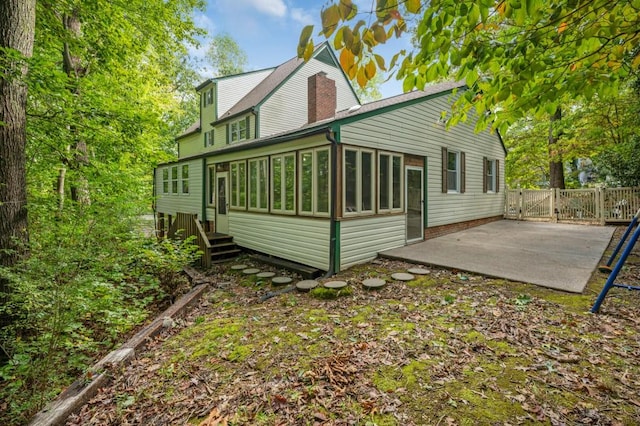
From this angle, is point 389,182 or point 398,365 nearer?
point 398,365

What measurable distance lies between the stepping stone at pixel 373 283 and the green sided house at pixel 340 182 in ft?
3.31

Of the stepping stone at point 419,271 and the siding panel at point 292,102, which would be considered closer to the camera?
the stepping stone at point 419,271

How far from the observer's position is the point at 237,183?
31.7 feet

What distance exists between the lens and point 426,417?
239 centimetres

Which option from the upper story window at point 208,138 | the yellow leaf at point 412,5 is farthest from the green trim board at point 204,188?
the yellow leaf at point 412,5

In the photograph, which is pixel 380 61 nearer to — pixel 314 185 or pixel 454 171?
pixel 314 185

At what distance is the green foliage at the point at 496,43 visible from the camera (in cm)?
164

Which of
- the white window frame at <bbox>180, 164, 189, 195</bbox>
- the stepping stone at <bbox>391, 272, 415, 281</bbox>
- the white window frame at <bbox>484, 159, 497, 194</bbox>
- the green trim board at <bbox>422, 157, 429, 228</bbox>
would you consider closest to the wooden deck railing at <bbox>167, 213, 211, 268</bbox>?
the white window frame at <bbox>180, 164, 189, 195</bbox>

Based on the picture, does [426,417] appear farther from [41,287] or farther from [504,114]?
[41,287]

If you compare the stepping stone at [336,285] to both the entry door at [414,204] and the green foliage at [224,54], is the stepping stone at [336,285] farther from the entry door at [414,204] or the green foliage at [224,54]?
the green foliage at [224,54]

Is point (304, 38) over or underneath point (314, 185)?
over

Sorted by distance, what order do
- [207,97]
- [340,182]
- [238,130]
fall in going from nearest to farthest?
[340,182]
[238,130]
[207,97]

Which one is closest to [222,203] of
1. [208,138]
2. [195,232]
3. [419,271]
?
[195,232]

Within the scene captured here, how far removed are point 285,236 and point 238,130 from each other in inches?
365
